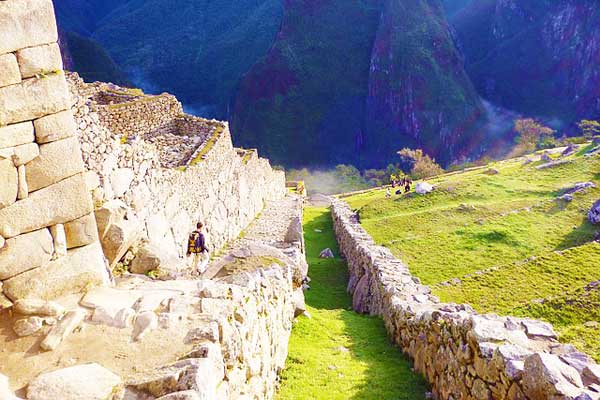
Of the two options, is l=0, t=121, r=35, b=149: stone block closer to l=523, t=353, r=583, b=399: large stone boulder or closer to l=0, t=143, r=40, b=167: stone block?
l=0, t=143, r=40, b=167: stone block

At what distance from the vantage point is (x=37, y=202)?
5.98 m

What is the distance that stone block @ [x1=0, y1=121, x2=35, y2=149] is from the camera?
5.57 m

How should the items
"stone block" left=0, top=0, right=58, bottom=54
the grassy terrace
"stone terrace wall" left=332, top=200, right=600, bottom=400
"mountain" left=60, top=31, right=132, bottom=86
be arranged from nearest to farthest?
"stone terrace wall" left=332, top=200, right=600, bottom=400 < "stone block" left=0, top=0, right=58, bottom=54 < the grassy terrace < "mountain" left=60, top=31, right=132, bottom=86

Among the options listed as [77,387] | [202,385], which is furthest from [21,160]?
[202,385]

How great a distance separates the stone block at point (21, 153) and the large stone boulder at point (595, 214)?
796 inches

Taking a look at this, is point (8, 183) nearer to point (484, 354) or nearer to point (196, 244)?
point (196, 244)

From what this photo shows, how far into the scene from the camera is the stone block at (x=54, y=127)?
5.93 metres

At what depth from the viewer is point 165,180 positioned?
1237 centimetres

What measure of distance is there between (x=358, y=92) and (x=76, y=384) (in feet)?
500

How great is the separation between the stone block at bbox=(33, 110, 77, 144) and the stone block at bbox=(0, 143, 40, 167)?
137mm

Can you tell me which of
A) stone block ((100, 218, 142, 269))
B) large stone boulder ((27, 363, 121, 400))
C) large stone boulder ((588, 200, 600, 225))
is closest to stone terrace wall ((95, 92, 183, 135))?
stone block ((100, 218, 142, 269))

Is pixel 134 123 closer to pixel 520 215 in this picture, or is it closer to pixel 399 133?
pixel 520 215

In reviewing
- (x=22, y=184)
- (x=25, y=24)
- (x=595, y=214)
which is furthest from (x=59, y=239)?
(x=595, y=214)

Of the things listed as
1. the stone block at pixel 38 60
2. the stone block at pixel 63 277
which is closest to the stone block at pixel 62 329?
the stone block at pixel 63 277
